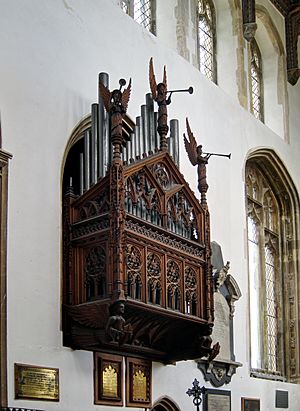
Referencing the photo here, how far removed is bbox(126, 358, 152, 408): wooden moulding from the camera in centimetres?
931

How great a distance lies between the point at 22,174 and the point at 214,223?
160 inches

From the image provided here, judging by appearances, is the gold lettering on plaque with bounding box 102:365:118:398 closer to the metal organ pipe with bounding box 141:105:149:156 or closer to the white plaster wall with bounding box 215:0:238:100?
the metal organ pipe with bounding box 141:105:149:156

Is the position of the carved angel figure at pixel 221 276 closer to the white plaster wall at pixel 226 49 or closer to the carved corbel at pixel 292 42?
the white plaster wall at pixel 226 49

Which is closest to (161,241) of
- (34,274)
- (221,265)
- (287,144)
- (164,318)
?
(164,318)

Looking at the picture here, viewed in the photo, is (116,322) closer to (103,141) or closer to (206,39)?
(103,141)

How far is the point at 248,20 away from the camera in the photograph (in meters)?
14.0

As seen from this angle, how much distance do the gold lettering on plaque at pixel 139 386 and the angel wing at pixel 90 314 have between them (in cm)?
128

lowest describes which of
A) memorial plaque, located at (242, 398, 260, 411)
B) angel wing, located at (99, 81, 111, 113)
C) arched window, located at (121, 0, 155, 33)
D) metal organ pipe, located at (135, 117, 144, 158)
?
memorial plaque, located at (242, 398, 260, 411)

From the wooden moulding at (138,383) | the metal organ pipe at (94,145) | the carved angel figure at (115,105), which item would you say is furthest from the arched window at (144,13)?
the wooden moulding at (138,383)

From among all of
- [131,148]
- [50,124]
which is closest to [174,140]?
[131,148]

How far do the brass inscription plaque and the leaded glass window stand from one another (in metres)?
5.76

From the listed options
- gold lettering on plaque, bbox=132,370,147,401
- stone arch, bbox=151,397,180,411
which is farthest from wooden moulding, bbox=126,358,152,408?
stone arch, bbox=151,397,180,411

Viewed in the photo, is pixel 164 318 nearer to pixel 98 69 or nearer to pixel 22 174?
pixel 22 174

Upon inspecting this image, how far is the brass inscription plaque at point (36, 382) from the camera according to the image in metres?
7.70
